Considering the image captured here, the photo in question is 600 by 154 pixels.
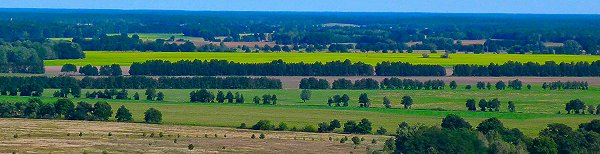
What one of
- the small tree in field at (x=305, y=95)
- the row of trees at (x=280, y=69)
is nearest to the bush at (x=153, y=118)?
the small tree in field at (x=305, y=95)

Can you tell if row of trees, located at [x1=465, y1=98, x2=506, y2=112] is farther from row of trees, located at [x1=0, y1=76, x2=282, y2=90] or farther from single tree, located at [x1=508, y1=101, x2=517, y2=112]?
row of trees, located at [x1=0, y1=76, x2=282, y2=90]

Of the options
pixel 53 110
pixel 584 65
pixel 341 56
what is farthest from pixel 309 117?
pixel 341 56

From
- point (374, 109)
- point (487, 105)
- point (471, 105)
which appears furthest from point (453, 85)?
point (374, 109)

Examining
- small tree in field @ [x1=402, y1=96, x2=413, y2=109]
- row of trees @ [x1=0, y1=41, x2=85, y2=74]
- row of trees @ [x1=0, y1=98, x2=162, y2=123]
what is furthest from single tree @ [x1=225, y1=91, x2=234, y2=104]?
row of trees @ [x1=0, y1=41, x2=85, y2=74]

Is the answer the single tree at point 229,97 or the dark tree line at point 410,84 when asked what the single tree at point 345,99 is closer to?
the single tree at point 229,97

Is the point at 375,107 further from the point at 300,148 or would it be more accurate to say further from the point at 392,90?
the point at 300,148

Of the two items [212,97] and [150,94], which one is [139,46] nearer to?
[150,94]
